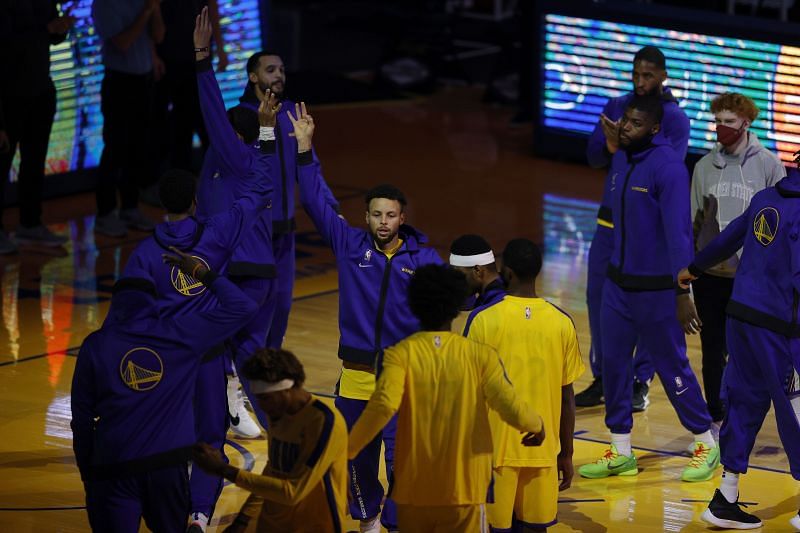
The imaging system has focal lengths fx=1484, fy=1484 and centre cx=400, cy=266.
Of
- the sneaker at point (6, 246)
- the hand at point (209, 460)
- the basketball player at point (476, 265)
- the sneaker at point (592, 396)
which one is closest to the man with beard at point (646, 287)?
the sneaker at point (592, 396)

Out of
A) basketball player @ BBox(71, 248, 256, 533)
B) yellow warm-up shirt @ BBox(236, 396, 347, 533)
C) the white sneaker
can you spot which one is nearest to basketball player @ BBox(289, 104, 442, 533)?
basketball player @ BBox(71, 248, 256, 533)

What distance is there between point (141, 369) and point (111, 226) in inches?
294

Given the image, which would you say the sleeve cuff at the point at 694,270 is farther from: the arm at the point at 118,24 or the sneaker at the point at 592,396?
the arm at the point at 118,24

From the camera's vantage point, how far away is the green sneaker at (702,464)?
8.09 m

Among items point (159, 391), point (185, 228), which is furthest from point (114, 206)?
point (159, 391)

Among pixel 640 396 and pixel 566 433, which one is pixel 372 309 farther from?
pixel 640 396

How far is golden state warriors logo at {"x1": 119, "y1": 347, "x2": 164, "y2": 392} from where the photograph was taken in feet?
18.8

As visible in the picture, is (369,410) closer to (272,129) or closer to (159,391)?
(159,391)

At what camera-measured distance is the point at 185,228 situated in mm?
6820

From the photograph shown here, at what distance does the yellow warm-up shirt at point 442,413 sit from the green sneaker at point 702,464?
2913 mm

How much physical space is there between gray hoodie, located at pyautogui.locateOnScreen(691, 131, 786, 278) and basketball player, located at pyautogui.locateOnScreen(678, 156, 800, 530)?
89 centimetres

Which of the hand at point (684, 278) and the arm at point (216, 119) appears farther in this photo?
the arm at point (216, 119)

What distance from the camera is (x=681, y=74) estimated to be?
51.2ft

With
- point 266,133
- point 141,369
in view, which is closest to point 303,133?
point 266,133
